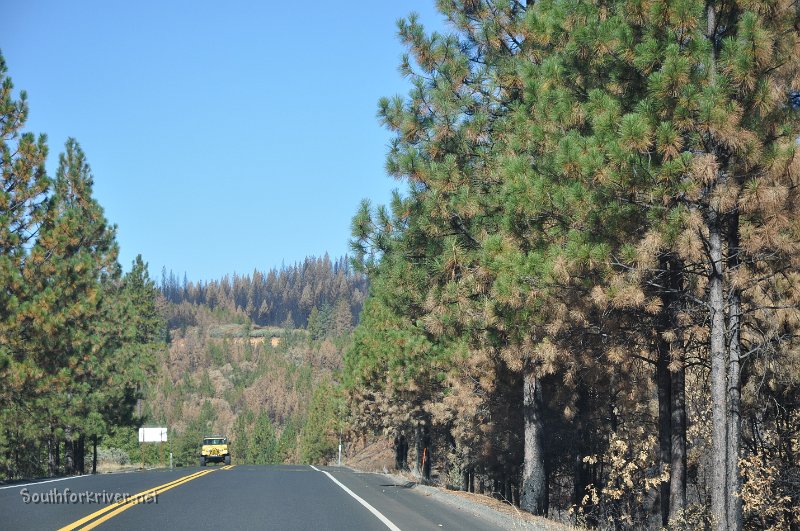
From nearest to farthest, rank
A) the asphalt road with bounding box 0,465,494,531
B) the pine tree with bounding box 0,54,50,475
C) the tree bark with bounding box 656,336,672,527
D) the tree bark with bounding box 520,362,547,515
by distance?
the asphalt road with bounding box 0,465,494,531, the tree bark with bounding box 656,336,672,527, the tree bark with bounding box 520,362,547,515, the pine tree with bounding box 0,54,50,475

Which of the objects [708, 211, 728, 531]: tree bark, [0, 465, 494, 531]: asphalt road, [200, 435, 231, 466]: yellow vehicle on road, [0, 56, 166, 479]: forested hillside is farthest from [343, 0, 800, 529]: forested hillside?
[200, 435, 231, 466]: yellow vehicle on road

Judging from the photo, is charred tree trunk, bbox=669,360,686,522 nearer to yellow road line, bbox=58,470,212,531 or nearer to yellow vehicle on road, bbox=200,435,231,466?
yellow road line, bbox=58,470,212,531

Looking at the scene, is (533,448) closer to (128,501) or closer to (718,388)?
(718,388)

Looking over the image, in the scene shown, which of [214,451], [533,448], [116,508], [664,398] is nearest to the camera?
[116,508]

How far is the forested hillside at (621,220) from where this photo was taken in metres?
10.7

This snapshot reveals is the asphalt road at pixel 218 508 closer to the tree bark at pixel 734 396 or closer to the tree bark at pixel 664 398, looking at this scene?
the tree bark at pixel 734 396

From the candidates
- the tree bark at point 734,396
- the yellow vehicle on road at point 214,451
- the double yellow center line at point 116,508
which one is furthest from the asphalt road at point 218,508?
the yellow vehicle on road at point 214,451

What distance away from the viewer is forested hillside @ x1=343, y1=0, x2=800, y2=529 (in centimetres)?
1074

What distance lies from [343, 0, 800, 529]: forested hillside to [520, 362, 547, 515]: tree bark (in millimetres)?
50

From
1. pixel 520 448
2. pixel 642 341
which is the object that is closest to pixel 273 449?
pixel 520 448

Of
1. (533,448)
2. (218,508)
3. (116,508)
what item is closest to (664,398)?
(533,448)

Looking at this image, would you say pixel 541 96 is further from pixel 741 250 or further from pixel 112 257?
pixel 112 257

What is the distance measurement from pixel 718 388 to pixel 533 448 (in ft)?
24.0

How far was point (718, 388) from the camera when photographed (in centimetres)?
1105
